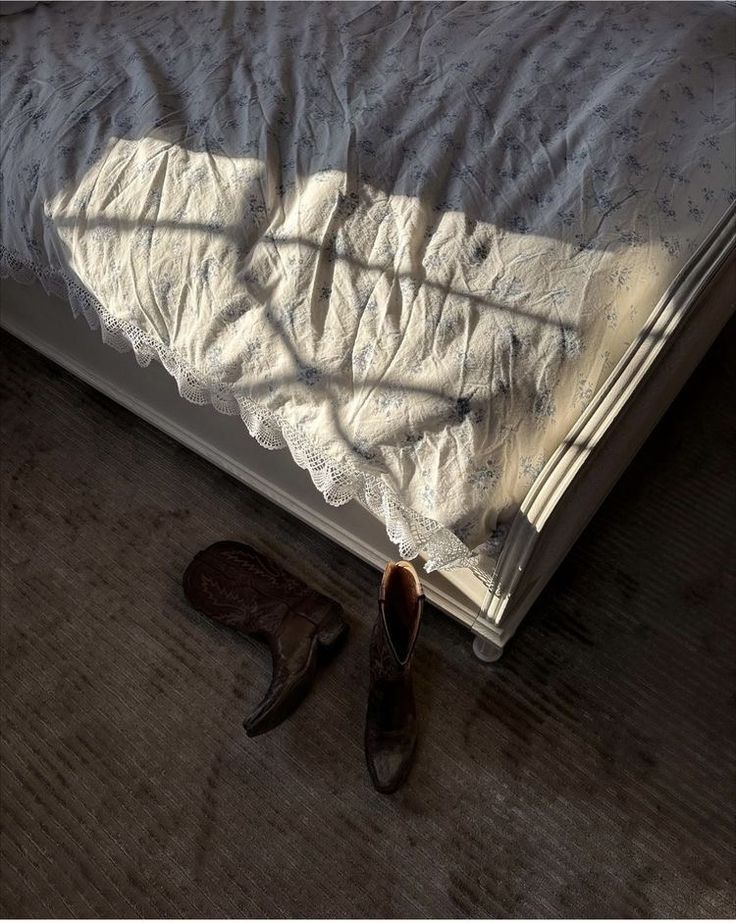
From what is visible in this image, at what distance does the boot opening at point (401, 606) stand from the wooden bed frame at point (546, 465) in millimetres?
93

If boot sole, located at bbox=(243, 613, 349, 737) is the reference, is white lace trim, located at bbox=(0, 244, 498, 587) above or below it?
above

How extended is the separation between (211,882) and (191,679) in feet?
0.97

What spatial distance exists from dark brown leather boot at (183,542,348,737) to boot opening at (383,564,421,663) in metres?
0.17

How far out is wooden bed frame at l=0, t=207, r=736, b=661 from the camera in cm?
84

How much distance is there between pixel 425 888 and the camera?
1.01 metres

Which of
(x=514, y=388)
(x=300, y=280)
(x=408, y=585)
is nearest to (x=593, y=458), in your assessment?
(x=514, y=388)

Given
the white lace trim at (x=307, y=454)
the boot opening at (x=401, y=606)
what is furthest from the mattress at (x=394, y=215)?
the boot opening at (x=401, y=606)

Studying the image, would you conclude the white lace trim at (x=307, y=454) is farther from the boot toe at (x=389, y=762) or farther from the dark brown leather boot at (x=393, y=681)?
the boot toe at (x=389, y=762)

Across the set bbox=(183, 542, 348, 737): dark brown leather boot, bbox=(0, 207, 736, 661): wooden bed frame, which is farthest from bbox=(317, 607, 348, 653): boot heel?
bbox=(0, 207, 736, 661): wooden bed frame

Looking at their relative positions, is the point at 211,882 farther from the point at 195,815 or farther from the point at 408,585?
the point at 408,585

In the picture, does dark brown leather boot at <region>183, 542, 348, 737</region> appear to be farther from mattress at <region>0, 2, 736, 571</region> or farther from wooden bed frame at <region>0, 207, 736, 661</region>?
mattress at <region>0, 2, 736, 571</region>

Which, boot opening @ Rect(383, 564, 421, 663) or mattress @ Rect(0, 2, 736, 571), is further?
boot opening @ Rect(383, 564, 421, 663)

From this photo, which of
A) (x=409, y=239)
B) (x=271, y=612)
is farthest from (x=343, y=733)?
(x=409, y=239)

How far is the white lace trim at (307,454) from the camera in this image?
0.89m
